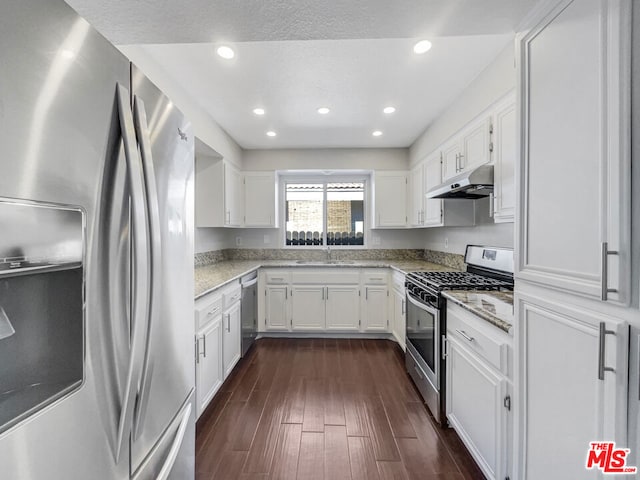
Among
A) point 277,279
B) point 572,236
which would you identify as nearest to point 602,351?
point 572,236

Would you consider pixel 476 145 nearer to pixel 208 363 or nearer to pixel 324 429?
pixel 324 429

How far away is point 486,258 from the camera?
2.38m

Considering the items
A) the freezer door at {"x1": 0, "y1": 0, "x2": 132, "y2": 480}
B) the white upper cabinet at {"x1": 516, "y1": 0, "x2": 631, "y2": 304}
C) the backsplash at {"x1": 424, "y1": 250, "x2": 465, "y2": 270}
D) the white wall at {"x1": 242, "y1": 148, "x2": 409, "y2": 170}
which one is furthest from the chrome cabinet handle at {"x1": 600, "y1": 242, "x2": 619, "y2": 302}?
the white wall at {"x1": 242, "y1": 148, "x2": 409, "y2": 170}

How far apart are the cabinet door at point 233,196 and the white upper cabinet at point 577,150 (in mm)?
2886

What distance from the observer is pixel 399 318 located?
3.19 meters

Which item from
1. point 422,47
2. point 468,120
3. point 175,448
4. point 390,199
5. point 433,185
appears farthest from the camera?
point 390,199

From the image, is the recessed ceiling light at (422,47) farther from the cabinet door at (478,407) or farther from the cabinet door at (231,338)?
the cabinet door at (231,338)

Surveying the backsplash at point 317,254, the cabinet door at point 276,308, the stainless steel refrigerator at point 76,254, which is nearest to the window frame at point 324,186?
the backsplash at point 317,254

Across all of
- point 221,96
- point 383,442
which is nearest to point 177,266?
point 383,442

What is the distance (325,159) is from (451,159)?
1.81m

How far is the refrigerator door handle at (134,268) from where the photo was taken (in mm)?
745

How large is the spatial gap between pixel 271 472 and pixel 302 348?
1.73 meters

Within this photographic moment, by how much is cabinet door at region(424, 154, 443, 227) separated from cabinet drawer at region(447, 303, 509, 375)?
125cm

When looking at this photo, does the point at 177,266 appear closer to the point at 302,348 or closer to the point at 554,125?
the point at 554,125
